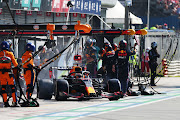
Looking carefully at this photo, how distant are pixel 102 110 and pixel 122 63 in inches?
171

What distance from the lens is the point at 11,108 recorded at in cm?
1359

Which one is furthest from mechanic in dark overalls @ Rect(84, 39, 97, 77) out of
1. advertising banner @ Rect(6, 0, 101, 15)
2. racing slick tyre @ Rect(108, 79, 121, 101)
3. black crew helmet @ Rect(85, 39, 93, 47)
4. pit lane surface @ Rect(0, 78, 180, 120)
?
pit lane surface @ Rect(0, 78, 180, 120)

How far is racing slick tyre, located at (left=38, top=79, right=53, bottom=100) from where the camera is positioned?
15469 millimetres

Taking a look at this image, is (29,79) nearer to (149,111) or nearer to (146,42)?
(149,111)

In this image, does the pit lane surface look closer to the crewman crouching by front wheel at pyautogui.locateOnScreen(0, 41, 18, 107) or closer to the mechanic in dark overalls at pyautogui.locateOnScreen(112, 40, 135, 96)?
the crewman crouching by front wheel at pyautogui.locateOnScreen(0, 41, 18, 107)

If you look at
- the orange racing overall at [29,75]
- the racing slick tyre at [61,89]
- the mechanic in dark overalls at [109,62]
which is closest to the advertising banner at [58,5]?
the mechanic in dark overalls at [109,62]

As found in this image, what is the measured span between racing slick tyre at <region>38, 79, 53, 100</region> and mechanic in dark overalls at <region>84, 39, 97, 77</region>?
22.3 ft

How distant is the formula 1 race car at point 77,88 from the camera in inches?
610

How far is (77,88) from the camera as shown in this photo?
15820 millimetres

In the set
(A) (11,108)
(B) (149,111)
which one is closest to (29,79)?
(A) (11,108)

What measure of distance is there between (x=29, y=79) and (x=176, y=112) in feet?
13.4

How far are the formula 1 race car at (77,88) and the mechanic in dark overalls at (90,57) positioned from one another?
611 centimetres

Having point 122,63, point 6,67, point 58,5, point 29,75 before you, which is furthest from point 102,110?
point 58,5

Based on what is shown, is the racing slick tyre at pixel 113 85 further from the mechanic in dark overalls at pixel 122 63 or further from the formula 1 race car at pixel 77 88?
the mechanic in dark overalls at pixel 122 63
